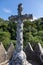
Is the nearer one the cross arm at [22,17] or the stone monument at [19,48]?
the cross arm at [22,17]

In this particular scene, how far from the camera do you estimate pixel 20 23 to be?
15.8 m

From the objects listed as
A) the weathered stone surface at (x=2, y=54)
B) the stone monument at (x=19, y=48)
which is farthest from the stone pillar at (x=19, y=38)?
the weathered stone surface at (x=2, y=54)

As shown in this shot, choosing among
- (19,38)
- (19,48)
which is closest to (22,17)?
(19,38)

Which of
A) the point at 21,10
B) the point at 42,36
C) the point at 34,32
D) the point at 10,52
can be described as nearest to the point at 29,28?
the point at 34,32

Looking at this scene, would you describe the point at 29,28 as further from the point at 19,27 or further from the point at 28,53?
the point at 19,27

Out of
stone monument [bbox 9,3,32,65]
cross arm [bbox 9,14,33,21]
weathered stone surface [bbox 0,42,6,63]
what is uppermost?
cross arm [bbox 9,14,33,21]

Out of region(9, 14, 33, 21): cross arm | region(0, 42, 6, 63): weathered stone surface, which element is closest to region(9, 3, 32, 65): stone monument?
region(9, 14, 33, 21): cross arm

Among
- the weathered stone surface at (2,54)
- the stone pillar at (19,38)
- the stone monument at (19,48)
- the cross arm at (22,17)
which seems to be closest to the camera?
the cross arm at (22,17)

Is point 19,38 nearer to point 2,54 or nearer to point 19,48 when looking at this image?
point 19,48

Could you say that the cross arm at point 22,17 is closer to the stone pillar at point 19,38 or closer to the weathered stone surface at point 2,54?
the stone pillar at point 19,38

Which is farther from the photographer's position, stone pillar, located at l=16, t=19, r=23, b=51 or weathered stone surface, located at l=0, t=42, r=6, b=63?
weathered stone surface, located at l=0, t=42, r=6, b=63

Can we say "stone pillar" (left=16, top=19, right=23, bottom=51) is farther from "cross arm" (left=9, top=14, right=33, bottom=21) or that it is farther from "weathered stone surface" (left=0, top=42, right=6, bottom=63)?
"weathered stone surface" (left=0, top=42, right=6, bottom=63)

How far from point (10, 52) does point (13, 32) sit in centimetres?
3380

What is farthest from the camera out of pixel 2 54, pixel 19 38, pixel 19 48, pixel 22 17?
pixel 2 54
